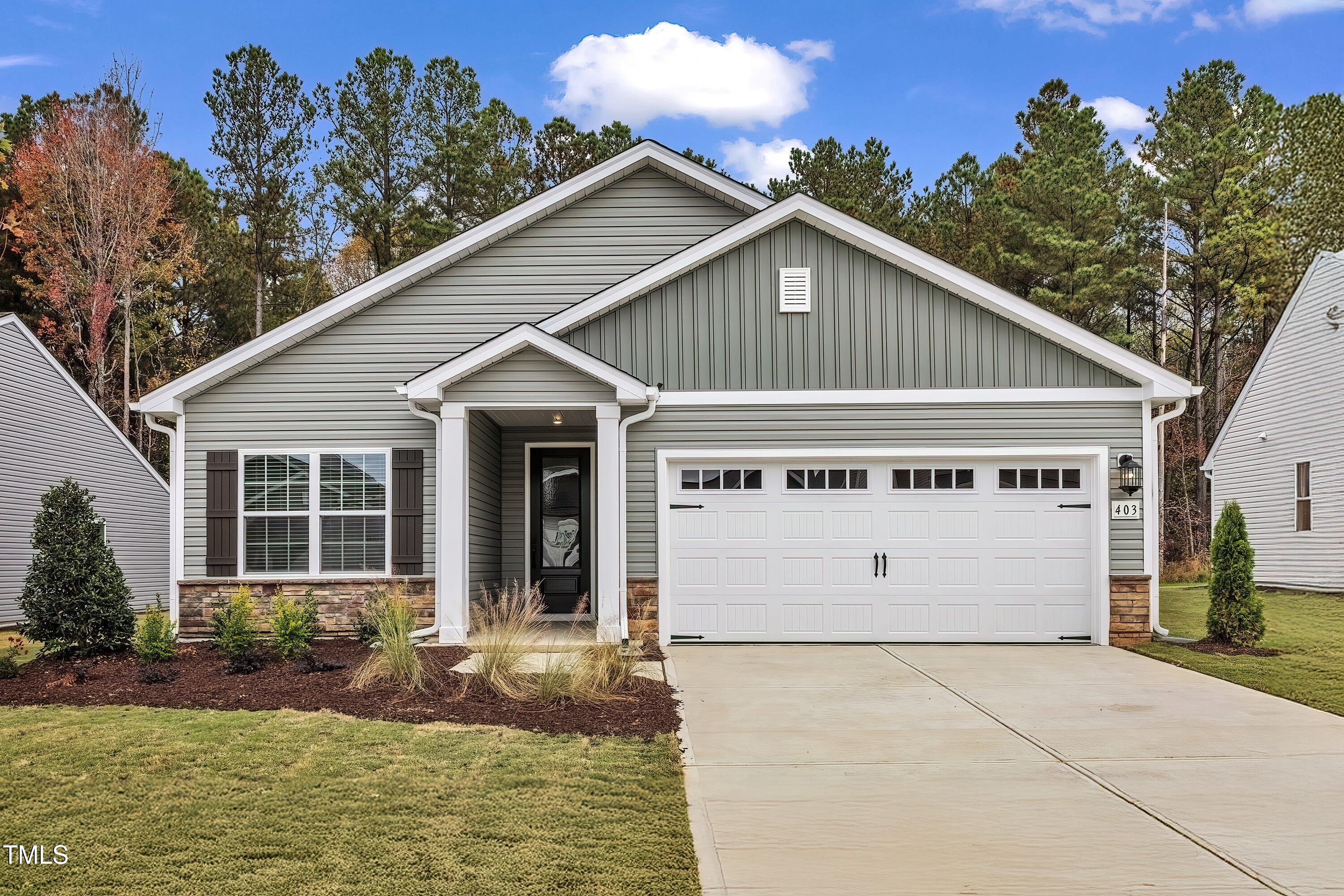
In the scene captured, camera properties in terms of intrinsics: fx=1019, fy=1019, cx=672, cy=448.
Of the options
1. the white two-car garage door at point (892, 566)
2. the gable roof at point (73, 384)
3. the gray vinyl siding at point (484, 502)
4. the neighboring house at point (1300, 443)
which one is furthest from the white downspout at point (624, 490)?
the neighboring house at point (1300, 443)

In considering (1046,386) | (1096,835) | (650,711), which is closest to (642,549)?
Result: (650,711)

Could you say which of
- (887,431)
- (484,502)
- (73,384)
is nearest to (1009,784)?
(887,431)

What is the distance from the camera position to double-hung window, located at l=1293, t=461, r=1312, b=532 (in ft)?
63.2

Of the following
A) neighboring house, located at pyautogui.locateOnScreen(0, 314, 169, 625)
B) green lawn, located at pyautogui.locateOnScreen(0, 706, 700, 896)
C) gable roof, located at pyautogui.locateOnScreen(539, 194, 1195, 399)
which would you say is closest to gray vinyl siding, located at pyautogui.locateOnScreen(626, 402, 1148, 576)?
gable roof, located at pyautogui.locateOnScreen(539, 194, 1195, 399)

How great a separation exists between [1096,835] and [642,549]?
728cm

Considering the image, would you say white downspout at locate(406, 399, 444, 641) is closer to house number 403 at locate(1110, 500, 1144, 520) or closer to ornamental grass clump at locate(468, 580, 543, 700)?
ornamental grass clump at locate(468, 580, 543, 700)

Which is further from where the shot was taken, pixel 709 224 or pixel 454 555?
pixel 709 224

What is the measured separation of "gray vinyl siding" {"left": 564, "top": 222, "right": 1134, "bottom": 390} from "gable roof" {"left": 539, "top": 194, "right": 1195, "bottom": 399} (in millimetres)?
102

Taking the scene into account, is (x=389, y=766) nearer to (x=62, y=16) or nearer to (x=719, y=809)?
(x=719, y=809)

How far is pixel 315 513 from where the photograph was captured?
12.3 meters

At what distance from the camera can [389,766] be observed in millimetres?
6078

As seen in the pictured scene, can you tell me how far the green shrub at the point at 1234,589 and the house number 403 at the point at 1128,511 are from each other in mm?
880

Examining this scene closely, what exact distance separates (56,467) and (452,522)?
10896mm

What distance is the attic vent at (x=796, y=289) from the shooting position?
1195 cm
